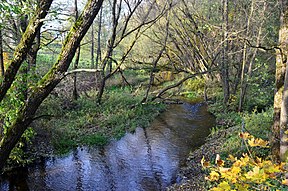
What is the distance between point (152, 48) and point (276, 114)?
1863 centimetres

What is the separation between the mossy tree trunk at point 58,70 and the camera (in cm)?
373

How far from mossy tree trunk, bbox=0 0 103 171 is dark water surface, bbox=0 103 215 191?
16.9ft

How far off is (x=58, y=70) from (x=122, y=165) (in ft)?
23.3

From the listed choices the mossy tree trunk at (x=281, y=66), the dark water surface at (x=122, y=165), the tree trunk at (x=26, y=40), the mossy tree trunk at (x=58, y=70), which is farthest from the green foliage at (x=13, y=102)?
the mossy tree trunk at (x=281, y=66)

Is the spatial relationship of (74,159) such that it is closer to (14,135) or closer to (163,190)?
(163,190)

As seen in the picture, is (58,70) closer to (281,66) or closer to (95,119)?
(281,66)

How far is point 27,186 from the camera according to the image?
8.68 meters

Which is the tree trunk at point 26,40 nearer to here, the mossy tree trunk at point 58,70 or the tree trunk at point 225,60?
the mossy tree trunk at point 58,70

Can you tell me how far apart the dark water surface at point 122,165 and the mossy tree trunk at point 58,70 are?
5146 millimetres

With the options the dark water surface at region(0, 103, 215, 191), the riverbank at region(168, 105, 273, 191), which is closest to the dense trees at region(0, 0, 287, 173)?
the riverbank at region(168, 105, 273, 191)

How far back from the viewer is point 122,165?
10.3m

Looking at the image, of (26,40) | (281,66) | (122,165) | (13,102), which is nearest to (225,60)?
(122,165)

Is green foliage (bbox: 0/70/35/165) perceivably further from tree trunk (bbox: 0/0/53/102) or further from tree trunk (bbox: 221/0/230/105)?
tree trunk (bbox: 221/0/230/105)

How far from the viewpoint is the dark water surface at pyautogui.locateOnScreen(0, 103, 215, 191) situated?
8.79 metres
